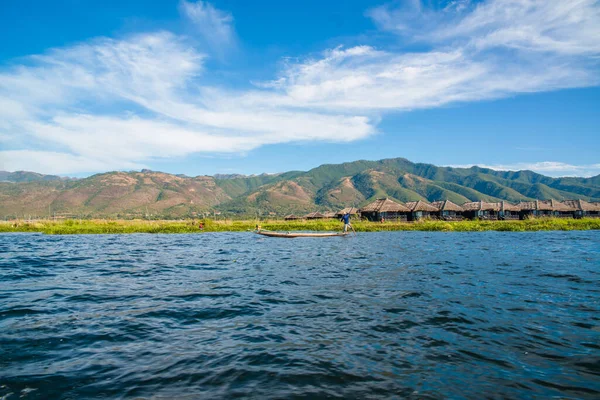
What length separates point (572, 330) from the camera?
820 centimetres

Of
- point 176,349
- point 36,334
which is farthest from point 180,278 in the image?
point 176,349

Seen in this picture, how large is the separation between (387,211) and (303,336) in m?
68.9

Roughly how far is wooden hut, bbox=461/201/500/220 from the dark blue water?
65.1 meters

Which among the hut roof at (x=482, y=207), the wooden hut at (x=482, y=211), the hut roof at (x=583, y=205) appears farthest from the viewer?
the wooden hut at (x=482, y=211)

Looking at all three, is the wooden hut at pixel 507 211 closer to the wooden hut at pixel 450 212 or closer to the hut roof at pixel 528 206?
the hut roof at pixel 528 206

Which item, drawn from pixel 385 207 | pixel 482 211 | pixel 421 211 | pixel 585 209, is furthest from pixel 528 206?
pixel 385 207

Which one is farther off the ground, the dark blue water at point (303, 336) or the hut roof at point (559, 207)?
the hut roof at point (559, 207)

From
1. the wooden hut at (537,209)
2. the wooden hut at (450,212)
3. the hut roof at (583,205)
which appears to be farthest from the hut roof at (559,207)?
the wooden hut at (450,212)

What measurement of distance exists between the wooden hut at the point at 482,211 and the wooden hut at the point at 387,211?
13209 millimetres

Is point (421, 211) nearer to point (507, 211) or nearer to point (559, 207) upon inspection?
point (507, 211)

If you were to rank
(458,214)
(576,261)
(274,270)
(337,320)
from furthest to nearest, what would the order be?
(458,214) < (576,261) < (274,270) < (337,320)

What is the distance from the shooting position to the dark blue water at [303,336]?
18.6 ft

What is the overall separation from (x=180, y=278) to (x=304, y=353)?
Result: 10.1m

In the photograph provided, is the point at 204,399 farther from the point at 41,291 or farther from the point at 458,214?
the point at 458,214
